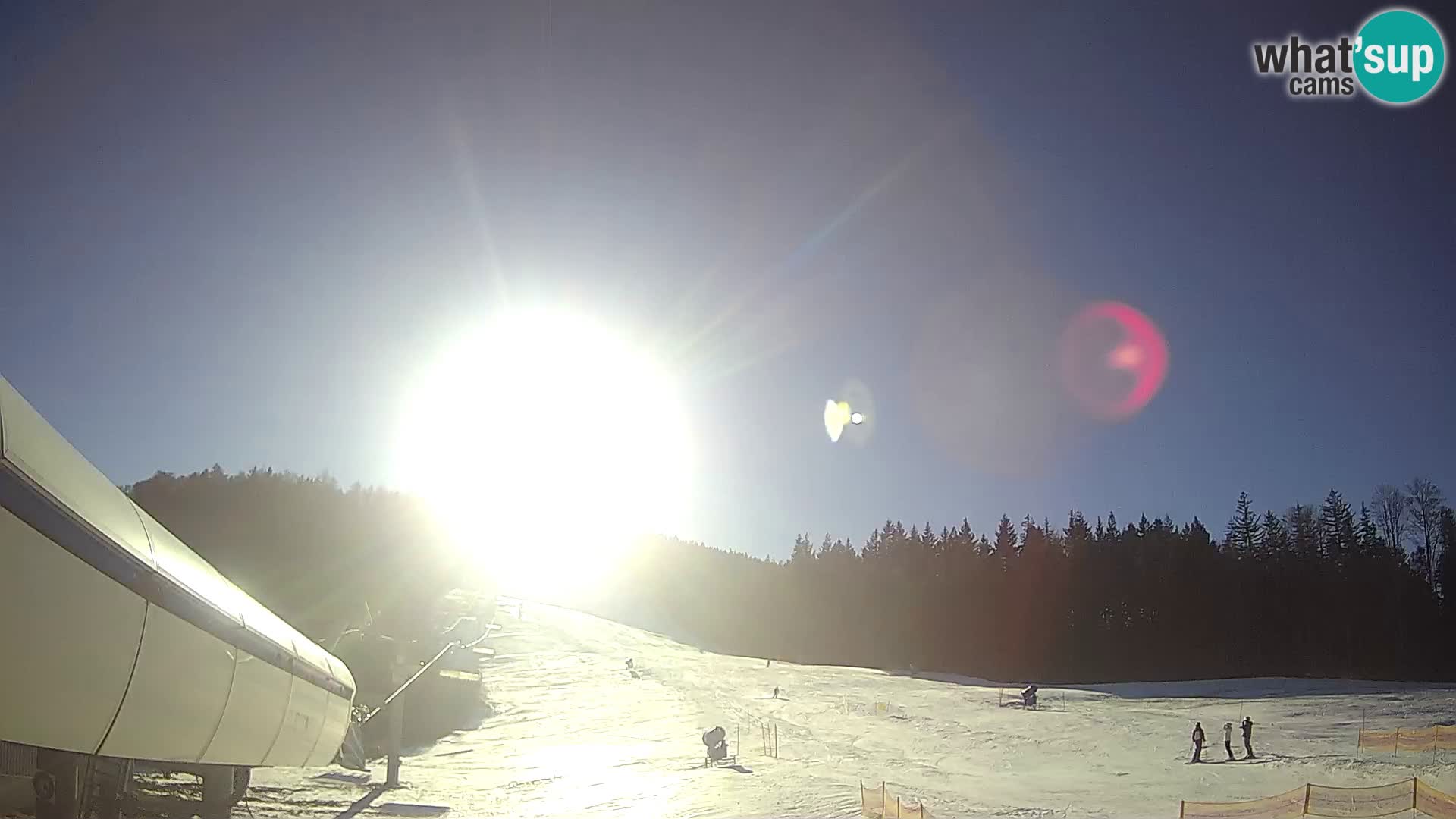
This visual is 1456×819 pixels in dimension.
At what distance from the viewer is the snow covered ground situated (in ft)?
65.1

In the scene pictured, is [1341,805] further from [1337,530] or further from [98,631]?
[1337,530]

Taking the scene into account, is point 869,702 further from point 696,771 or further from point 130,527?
point 130,527

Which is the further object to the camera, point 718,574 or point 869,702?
point 718,574

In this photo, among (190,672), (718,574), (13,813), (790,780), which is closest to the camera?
(190,672)

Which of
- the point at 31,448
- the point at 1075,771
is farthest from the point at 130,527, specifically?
the point at 1075,771

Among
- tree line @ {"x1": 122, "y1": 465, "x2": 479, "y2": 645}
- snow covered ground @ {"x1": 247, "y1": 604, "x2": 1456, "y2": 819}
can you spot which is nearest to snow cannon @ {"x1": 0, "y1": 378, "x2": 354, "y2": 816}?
snow covered ground @ {"x1": 247, "y1": 604, "x2": 1456, "y2": 819}

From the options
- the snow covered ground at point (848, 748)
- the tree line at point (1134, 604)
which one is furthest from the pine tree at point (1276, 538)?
the snow covered ground at point (848, 748)

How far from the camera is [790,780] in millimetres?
22906

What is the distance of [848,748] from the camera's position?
31359 mm

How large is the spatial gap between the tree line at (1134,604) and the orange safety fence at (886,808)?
5890 centimetres

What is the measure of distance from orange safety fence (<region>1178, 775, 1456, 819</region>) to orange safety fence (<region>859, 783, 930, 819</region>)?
485cm

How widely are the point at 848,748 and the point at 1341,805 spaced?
1677 cm

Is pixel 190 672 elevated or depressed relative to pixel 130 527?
depressed

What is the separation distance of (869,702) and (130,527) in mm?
45684
